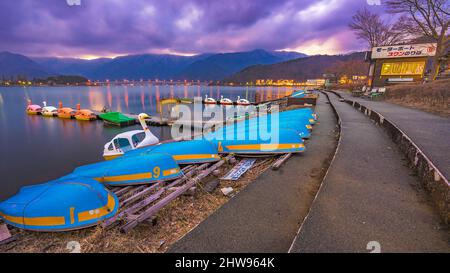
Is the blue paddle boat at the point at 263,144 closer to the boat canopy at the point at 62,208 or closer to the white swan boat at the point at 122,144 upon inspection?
the white swan boat at the point at 122,144

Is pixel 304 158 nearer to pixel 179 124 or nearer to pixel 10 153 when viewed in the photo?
pixel 179 124

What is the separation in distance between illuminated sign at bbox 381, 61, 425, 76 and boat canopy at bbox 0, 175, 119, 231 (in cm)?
4745

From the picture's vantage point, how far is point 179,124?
90.4ft

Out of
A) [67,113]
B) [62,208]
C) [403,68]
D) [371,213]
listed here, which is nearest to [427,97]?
[403,68]

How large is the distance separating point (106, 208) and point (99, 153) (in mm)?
16511

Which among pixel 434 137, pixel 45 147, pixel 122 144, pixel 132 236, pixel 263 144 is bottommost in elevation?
pixel 45 147

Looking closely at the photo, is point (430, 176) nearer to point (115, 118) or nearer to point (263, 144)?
point (263, 144)

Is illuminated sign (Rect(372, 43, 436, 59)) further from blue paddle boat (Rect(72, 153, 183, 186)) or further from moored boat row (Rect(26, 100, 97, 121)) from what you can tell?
moored boat row (Rect(26, 100, 97, 121))

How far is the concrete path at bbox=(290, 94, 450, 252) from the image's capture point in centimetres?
363

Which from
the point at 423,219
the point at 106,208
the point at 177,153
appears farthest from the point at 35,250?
the point at 423,219

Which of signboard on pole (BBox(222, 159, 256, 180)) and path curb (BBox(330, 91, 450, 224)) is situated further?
signboard on pole (BBox(222, 159, 256, 180))

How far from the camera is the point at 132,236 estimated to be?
15.5 feet

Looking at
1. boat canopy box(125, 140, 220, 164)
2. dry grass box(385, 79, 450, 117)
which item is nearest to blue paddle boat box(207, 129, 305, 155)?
boat canopy box(125, 140, 220, 164)

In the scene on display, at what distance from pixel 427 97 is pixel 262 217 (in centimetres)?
2411
